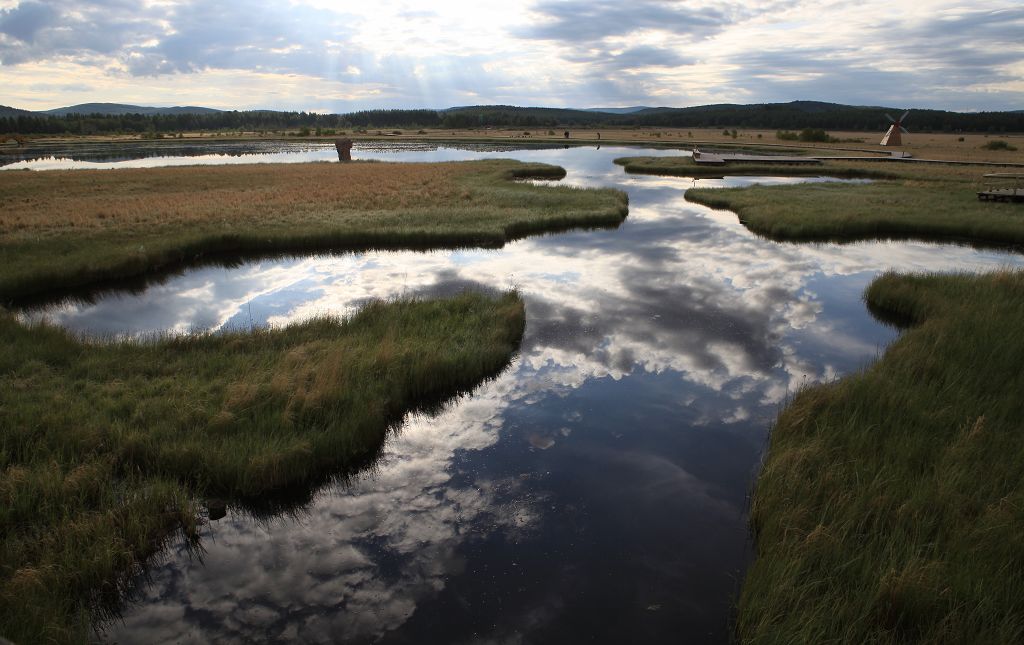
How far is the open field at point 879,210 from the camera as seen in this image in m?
30.9

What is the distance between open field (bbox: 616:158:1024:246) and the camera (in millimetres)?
30859

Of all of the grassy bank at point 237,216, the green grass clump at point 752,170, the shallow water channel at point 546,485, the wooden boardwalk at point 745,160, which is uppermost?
the wooden boardwalk at point 745,160

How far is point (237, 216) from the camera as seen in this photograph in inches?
1305

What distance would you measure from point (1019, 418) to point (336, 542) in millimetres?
11529

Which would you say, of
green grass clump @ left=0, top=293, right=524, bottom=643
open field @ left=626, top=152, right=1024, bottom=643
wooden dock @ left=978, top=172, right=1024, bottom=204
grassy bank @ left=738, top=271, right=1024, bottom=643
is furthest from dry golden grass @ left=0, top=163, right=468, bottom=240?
wooden dock @ left=978, top=172, right=1024, bottom=204

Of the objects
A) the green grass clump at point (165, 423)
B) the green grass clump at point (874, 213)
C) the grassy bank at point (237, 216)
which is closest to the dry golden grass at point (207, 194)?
the grassy bank at point (237, 216)

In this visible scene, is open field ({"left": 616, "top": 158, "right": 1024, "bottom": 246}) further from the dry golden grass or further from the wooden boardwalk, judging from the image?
the dry golden grass

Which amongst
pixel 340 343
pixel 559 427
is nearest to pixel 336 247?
pixel 340 343

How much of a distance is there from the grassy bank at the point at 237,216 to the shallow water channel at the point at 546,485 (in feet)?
13.5

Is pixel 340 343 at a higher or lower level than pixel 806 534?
higher

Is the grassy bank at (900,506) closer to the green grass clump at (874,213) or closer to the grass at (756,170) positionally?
the green grass clump at (874,213)

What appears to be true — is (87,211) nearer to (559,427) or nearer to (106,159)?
(559,427)

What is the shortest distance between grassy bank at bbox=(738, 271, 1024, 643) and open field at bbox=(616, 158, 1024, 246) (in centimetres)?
1950

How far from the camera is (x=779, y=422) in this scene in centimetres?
1146
